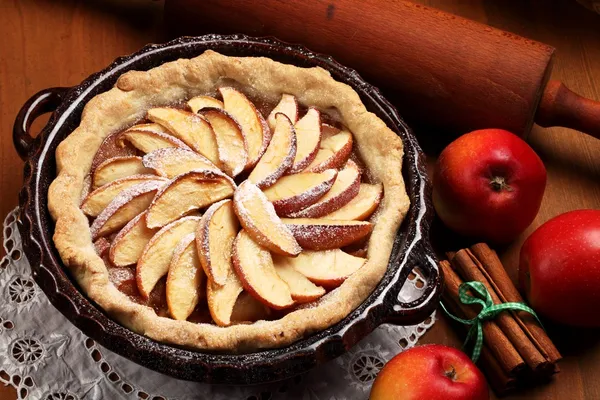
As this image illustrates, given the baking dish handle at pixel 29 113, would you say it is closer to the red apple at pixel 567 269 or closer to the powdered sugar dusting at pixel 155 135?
the powdered sugar dusting at pixel 155 135

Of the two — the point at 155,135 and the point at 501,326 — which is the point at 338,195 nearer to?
the point at 155,135

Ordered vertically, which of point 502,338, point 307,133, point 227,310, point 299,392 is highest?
point 307,133

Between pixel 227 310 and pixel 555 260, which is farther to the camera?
pixel 555 260

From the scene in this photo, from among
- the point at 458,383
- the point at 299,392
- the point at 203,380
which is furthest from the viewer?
the point at 299,392

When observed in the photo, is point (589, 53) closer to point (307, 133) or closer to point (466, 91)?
point (466, 91)

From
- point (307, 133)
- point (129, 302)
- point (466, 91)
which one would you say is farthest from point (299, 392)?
point (466, 91)

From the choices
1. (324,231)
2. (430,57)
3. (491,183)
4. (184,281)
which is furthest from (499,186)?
(184,281)

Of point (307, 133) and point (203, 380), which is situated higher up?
point (307, 133)
